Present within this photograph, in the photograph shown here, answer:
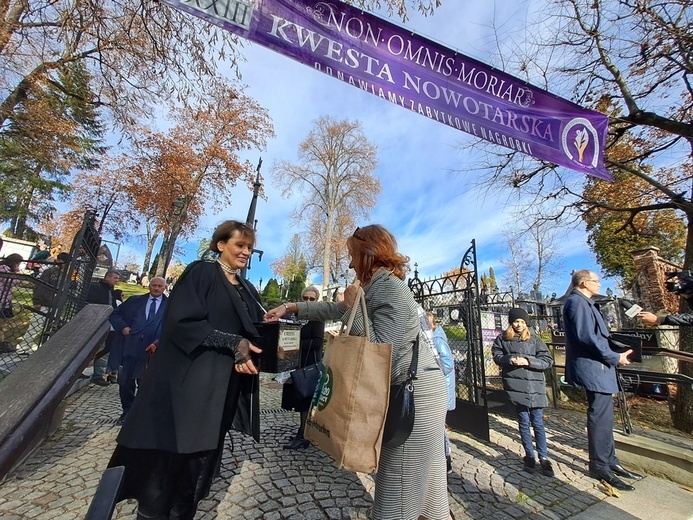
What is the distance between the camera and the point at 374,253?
196 cm

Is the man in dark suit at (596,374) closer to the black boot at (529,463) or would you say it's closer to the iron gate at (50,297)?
the black boot at (529,463)

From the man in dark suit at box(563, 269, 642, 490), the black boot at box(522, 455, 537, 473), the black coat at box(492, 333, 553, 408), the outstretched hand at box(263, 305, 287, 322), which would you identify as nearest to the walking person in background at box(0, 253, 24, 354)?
the outstretched hand at box(263, 305, 287, 322)

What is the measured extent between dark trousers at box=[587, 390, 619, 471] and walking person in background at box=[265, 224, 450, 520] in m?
2.64

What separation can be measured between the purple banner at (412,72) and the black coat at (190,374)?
1914 mm

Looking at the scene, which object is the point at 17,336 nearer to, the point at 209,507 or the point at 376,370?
the point at 209,507

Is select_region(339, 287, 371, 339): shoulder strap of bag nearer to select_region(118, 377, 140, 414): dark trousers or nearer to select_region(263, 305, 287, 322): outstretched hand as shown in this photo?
select_region(263, 305, 287, 322): outstretched hand

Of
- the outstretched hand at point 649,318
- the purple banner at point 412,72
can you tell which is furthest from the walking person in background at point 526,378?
the purple banner at point 412,72

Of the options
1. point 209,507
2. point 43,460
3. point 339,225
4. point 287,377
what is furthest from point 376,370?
point 339,225

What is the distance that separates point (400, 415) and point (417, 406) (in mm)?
181

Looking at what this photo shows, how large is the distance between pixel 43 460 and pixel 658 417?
383 inches

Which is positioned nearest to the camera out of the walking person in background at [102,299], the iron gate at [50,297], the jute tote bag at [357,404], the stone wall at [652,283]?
the jute tote bag at [357,404]

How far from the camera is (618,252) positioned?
22969 millimetres

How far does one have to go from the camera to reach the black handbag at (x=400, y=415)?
1620 mm

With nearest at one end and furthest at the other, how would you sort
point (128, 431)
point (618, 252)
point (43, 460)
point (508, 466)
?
point (128, 431) < point (43, 460) < point (508, 466) < point (618, 252)
